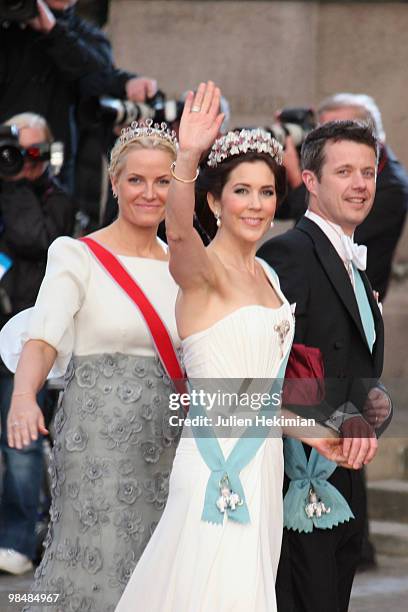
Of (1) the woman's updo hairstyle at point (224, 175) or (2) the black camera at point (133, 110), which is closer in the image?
(1) the woman's updo hairstyle at point (224, 175)

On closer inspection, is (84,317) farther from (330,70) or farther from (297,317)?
(330,70)

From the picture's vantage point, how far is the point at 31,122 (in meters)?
7.01

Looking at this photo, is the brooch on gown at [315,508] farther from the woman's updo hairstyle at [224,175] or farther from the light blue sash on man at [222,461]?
the woman's updo hairstyle at [224,175]

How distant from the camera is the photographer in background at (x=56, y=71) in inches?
299

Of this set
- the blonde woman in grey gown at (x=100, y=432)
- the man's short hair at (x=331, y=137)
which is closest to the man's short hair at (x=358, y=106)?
the man's short hair at (x=331, y=137)

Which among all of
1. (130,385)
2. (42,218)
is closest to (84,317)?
(130,385)

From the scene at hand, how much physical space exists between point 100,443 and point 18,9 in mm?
2975

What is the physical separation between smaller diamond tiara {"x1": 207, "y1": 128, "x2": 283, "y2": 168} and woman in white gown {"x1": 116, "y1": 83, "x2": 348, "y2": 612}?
0.09 m

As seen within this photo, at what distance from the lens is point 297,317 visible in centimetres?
500

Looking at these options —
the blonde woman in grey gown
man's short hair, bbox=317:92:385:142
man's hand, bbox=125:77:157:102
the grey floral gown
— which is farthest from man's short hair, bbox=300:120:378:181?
man's hand, bbox=125:77:157:102

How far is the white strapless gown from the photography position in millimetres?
4344

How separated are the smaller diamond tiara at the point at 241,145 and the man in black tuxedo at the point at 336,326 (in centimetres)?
46

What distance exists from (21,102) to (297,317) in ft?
10.2

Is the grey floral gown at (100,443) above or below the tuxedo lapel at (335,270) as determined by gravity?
below
